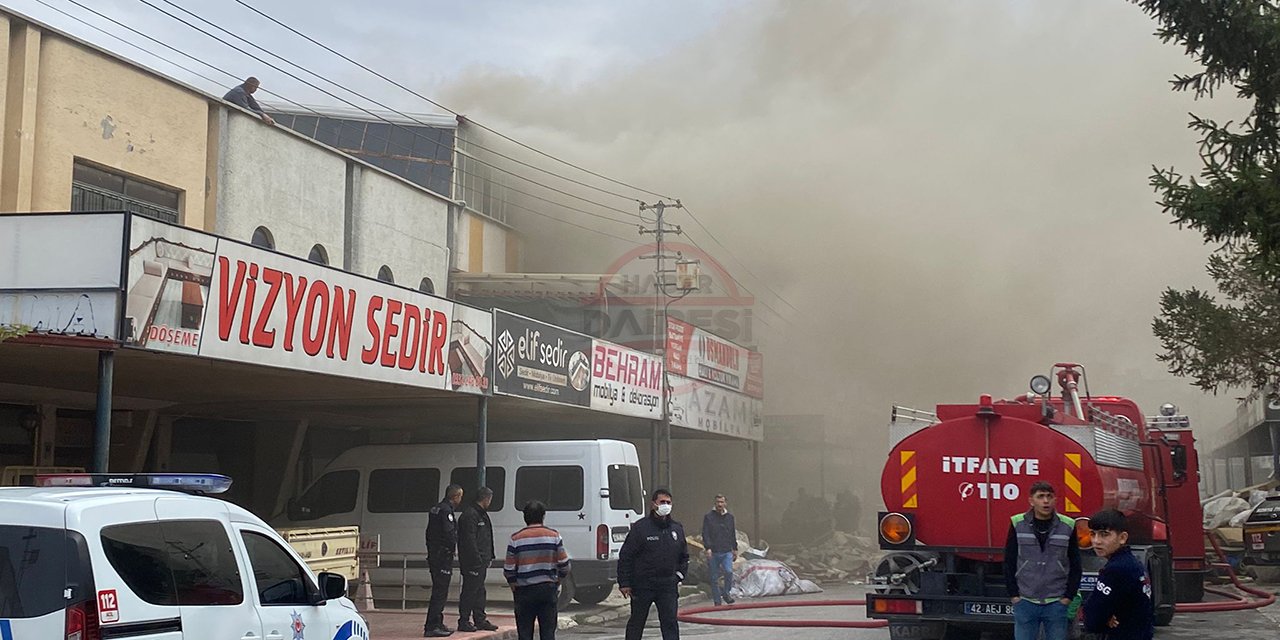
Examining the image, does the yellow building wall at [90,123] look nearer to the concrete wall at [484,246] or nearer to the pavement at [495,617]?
the pavement at [495,617]

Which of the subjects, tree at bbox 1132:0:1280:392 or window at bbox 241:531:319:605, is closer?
window at bbox 241:531:319:605

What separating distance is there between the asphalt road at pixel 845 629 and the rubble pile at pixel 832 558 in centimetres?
892

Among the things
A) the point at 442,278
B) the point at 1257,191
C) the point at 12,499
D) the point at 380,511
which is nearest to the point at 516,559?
the point at 12,499

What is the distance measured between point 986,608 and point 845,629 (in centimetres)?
402

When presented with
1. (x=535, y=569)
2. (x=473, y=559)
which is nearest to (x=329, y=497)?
(x=473, y=559)

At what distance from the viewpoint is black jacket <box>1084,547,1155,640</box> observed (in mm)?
6656

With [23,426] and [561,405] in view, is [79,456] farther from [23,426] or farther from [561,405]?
[561,405]

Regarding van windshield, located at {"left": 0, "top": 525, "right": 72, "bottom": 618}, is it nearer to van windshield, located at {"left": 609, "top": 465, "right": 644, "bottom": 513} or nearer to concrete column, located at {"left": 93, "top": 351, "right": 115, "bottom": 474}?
concrete column, located at {"left": 93, "top": 351, "right": 115, "bottom": 474}

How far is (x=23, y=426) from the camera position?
18.4 metres

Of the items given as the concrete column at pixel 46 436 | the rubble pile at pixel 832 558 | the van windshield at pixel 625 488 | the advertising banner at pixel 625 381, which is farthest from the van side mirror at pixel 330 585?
the rubble pile at pixel 832 558

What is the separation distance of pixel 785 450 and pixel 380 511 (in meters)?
25.6

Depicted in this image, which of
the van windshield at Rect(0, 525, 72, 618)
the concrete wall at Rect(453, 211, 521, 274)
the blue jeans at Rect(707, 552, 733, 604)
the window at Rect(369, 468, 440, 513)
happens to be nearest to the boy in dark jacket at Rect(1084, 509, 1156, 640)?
the van windshield at Rect(0, 525, 72, 618)

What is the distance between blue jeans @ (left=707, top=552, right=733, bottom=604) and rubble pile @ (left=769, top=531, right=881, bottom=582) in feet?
22.4

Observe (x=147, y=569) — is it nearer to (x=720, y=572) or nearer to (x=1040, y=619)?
(x=1040, y=619)
